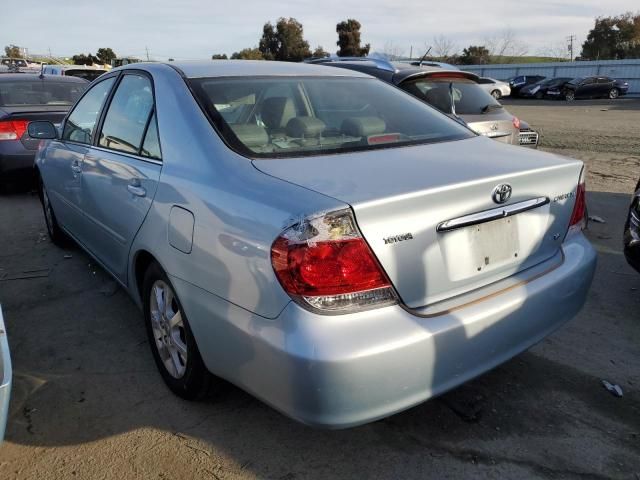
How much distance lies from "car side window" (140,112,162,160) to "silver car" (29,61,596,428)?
0.04 ft

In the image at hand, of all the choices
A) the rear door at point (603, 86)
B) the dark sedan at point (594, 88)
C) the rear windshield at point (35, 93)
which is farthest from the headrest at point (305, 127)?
the rear door at point (603, 86)

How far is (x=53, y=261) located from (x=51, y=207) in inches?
18.4

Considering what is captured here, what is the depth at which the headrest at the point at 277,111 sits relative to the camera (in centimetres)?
271

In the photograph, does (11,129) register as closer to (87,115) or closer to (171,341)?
(87,115)

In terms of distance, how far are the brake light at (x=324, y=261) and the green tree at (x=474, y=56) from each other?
2381 inches

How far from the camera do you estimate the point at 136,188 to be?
2754 mm

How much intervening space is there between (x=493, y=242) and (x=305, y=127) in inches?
42.7

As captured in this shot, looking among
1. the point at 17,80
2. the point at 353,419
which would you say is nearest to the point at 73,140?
the point at 353,419

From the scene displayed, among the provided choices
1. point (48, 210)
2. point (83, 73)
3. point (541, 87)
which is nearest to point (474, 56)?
point (541, 87)

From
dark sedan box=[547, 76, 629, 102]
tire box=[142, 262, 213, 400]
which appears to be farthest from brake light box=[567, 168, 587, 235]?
dark sedan box=[547, 76, 629, 102]

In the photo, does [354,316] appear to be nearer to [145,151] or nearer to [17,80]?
[145,151]

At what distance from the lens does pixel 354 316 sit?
73.4 inches

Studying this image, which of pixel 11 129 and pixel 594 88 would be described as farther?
pixel 594 88

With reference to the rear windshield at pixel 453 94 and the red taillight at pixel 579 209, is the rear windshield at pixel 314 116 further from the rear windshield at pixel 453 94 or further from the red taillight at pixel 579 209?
the rear windshield at pixel 453 94
